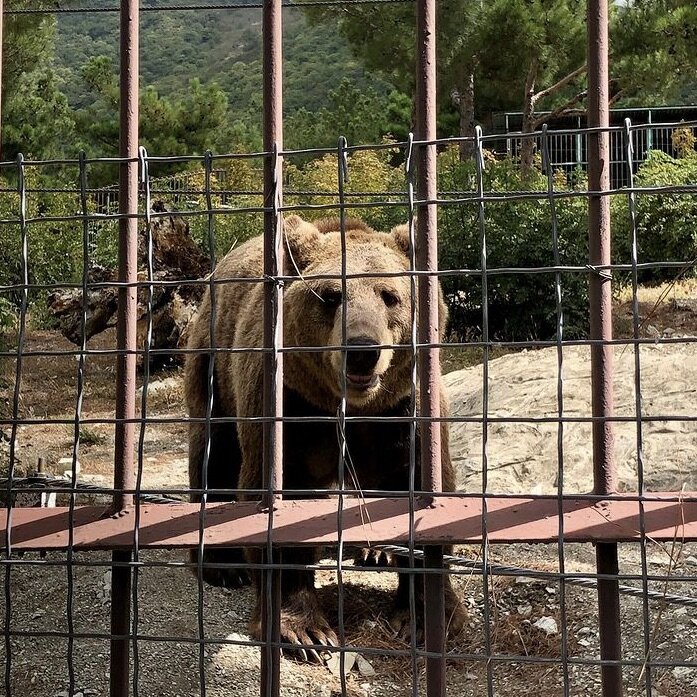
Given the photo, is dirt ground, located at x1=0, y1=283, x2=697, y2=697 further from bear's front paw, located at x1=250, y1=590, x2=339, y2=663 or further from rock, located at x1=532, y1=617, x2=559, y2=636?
bear's front paw, located at x1=250, y1=590, x2=339, y2=663

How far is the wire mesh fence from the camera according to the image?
2.66 meters

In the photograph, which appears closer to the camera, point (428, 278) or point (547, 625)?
point (428, 278)

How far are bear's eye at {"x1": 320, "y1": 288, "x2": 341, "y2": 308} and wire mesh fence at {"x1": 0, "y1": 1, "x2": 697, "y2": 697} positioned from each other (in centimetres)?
3

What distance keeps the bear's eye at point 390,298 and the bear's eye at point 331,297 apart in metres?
0.20

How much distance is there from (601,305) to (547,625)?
220 cm

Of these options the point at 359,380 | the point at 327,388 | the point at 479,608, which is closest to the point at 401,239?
the point at 327,388

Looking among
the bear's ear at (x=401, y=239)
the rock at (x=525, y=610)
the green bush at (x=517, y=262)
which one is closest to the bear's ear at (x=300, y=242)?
the bear's ear at (x=401, y=239)

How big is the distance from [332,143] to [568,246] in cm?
1864

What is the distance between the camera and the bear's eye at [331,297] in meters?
4.61

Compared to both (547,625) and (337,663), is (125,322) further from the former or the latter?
(547,625)

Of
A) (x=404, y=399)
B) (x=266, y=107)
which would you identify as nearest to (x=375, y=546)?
(x=266, y=107)

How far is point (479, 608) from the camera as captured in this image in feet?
16.5

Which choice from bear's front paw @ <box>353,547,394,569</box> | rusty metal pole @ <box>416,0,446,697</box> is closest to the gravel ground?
bear's front paw @ <box>353,547,394,569</box>

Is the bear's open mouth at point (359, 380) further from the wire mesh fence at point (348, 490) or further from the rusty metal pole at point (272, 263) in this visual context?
the rusty metal pole at point (272, 263)
